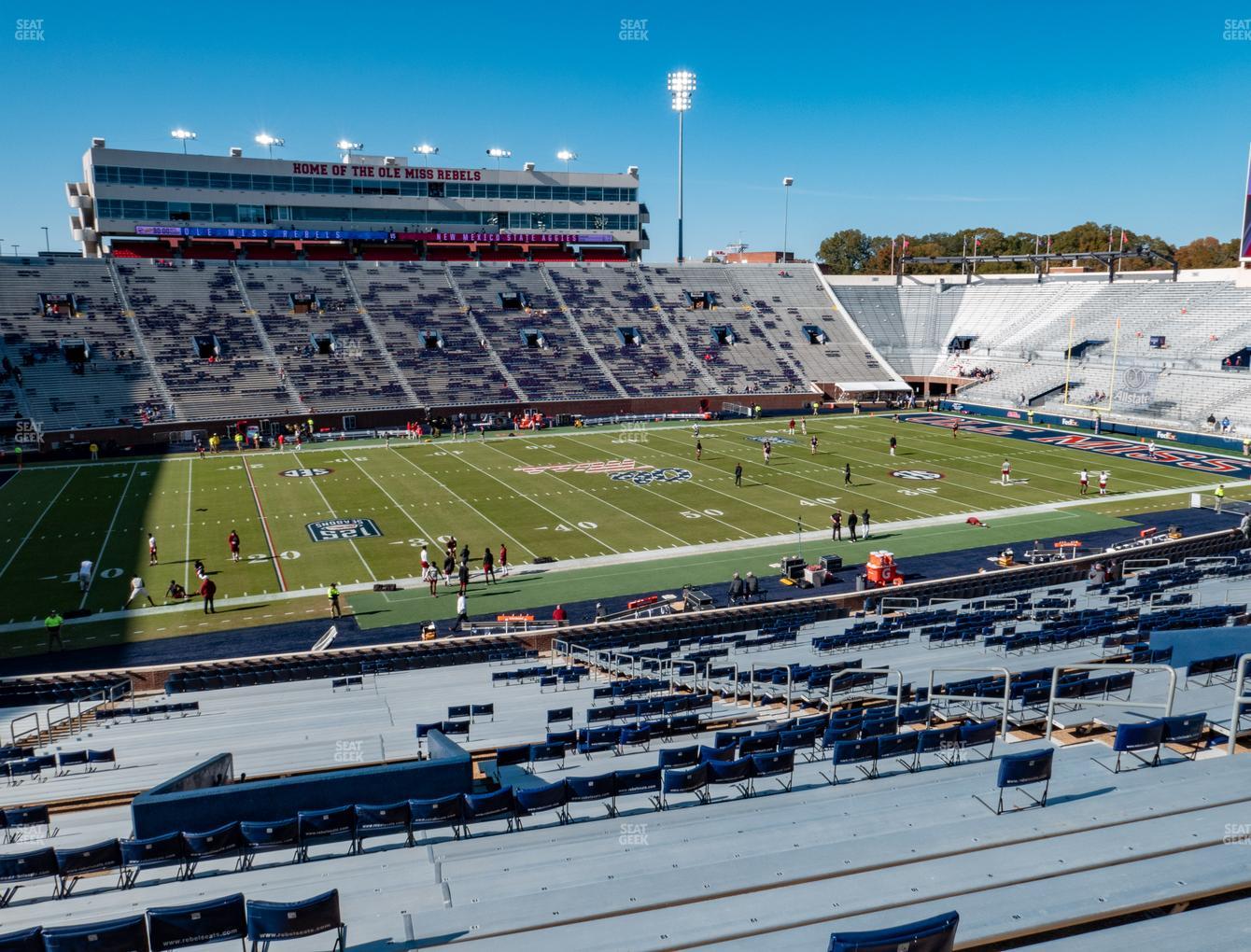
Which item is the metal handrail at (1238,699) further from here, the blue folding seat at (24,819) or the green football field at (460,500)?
the green football field at (460,500)

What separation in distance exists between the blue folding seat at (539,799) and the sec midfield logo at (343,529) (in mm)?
26791

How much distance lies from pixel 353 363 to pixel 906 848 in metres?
61.2

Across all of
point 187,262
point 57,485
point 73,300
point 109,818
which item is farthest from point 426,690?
point 187,262

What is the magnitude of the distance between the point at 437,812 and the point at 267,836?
60.3 inches

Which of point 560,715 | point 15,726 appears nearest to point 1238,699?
point 560,715

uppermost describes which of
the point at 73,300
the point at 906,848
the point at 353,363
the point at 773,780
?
the point at 73,300

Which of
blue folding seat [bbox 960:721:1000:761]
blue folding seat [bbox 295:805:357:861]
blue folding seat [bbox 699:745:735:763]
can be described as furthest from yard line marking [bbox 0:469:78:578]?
blue folding seat [bbox 960:721:1000:761]

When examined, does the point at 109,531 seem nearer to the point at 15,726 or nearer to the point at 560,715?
the point at 15,726

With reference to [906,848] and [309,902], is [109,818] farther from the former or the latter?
[906,848]

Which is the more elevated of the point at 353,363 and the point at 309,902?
the point at 353,363

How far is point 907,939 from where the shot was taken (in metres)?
5.24

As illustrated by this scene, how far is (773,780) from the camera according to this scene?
9797mm

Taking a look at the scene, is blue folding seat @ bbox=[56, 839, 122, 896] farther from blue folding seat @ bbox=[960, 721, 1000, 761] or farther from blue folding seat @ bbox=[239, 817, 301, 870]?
blue folding seat @ bbox=[960, 721, 1000, 761]

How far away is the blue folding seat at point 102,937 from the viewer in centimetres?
589
